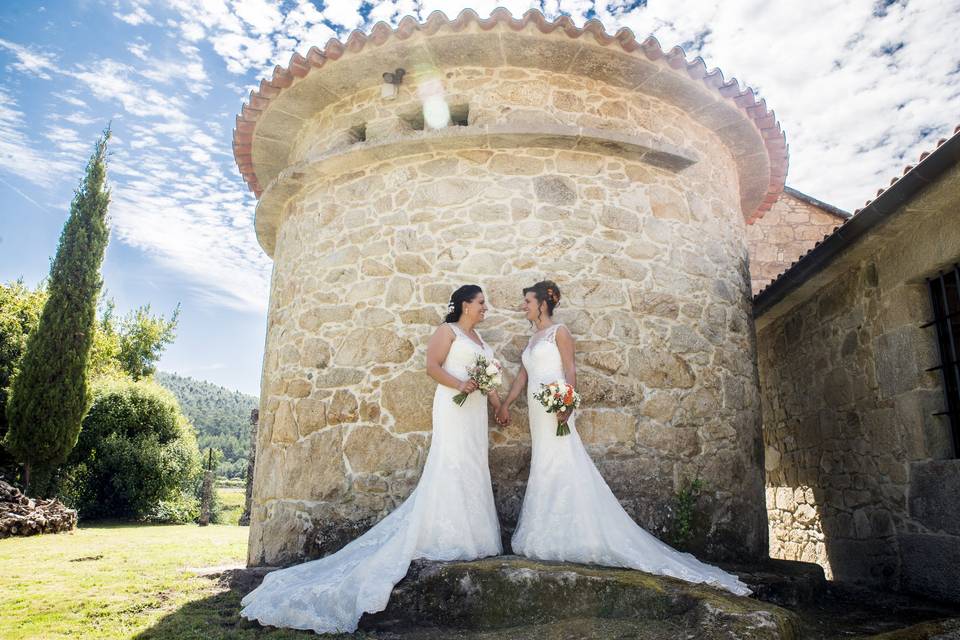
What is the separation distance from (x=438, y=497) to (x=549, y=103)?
3.87m

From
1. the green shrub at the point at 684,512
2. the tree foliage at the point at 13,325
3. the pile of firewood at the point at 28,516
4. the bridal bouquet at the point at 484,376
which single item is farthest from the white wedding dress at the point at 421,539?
the tree foliage at the point at 13,325

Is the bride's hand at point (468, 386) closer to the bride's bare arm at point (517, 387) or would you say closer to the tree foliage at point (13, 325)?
the bride's bare arm at point (517, 387)

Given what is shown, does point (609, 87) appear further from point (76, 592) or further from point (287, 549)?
point (76, 592)

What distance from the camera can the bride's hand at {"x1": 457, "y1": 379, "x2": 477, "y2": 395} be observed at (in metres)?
Answer: 4.69

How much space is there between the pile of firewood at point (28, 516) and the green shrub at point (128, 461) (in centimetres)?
502

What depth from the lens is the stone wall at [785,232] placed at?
1112 cm

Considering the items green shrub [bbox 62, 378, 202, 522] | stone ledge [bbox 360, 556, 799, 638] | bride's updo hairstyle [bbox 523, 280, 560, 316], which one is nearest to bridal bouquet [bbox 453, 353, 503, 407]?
bride's updo hairstyle [bbox 523, 280, 560, 316]

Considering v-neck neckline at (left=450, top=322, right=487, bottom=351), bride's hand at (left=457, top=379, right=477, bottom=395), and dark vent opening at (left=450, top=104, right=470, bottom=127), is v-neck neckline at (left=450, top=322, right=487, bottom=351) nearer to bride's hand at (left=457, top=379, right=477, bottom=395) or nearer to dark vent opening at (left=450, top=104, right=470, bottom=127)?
bride's hand at (left=457, top=379, right=477, bottom=395)

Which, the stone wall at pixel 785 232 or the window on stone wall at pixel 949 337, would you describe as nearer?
the window on stone wall at pixel 949 337

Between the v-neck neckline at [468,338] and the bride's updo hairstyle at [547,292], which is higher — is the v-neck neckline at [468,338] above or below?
below

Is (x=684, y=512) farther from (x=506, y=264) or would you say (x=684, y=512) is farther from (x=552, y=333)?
(x=506, y=264)

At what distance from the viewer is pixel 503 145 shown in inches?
235

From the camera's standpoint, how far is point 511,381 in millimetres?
5512

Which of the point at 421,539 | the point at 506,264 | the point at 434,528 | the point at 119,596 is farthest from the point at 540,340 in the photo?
the point at 119,596
